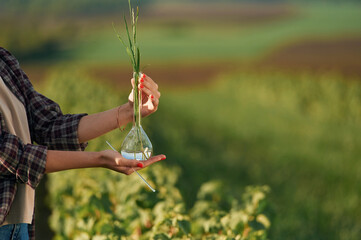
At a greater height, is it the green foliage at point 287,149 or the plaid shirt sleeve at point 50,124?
the plaid shirt sleeve at point 50,124

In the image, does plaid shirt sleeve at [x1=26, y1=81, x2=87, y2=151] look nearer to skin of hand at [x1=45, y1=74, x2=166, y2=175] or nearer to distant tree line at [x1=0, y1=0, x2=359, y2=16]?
skin of hand at [x1=45, y1=74, x2=166, y2=175]

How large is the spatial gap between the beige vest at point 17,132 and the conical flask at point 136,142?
1.22 feet

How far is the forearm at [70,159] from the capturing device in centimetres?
193

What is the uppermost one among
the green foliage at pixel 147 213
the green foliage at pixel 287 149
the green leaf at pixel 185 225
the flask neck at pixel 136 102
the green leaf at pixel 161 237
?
the flask neck at pixel 136 102

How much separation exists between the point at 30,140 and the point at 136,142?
0.43 m

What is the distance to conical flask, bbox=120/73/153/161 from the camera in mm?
2055

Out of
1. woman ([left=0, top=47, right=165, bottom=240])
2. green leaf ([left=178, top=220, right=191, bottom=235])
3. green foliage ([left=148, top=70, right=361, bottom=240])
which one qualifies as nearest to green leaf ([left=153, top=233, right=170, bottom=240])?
green leaf ([left=178, top=220, right=191, bottom=235])

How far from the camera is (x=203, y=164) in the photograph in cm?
708

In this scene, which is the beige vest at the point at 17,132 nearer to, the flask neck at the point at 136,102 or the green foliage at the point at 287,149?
the flask neck at the point at 136,102

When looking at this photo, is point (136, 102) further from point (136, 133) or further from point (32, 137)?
point (32, 137)

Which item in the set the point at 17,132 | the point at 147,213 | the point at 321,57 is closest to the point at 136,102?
the point at 17,132

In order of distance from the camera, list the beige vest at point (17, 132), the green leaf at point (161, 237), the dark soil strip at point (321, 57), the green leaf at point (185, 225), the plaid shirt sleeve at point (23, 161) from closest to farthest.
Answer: the plaid shirt sleeve at point (23, 161)
the beige vest at point (17, 132)
the green leaf at point (161, 237)
the green leaf at point (185, 225)
the dark soil strip at point (321, 57)

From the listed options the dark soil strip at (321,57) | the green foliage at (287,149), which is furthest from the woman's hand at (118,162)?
the dark soil strip at (321,57)

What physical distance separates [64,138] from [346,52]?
25279mm
